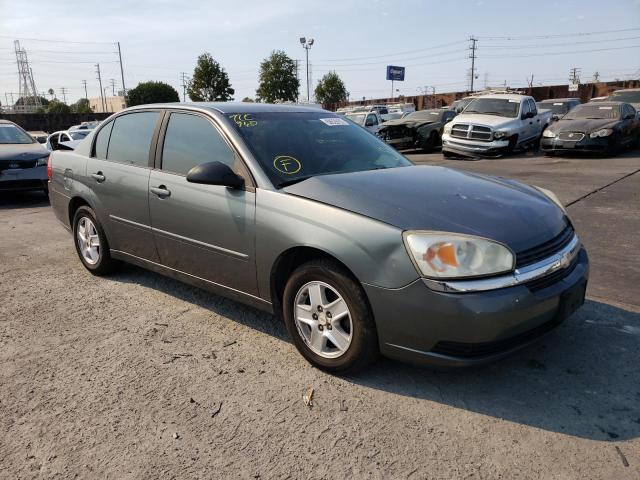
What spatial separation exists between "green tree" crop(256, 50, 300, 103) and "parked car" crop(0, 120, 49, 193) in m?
51.7

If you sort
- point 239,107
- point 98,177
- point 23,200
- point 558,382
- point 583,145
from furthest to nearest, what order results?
point 583,145 < point 23,200 < point 98,177 < point 239,107 < point 558,382


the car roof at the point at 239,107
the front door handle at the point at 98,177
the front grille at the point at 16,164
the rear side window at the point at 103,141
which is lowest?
the front grille at the point at 16,164

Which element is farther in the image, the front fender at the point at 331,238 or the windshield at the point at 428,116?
the windshield at the point at 428,116

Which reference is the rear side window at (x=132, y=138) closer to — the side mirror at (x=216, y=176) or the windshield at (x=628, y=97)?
the side mirror at (x=216, y=176)

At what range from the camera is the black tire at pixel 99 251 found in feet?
15.1

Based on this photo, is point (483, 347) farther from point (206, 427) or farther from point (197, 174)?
point (197, 174)

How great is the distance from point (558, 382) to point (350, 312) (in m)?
1.22

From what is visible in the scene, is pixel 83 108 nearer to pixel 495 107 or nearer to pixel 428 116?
pixel 428 116

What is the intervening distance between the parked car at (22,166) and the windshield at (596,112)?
532 inches

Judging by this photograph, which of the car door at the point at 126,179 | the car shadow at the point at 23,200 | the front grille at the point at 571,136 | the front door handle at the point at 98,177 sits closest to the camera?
the car door at the point at 126,179

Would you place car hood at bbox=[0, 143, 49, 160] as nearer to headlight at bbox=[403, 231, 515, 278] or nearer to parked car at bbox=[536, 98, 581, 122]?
headlight at bbox=[403, 231, 515, 278]

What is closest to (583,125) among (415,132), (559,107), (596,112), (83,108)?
(596,112)

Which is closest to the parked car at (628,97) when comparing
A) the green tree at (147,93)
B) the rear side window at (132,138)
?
the rear side window at (132,138)

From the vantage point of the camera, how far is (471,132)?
49.4ft
